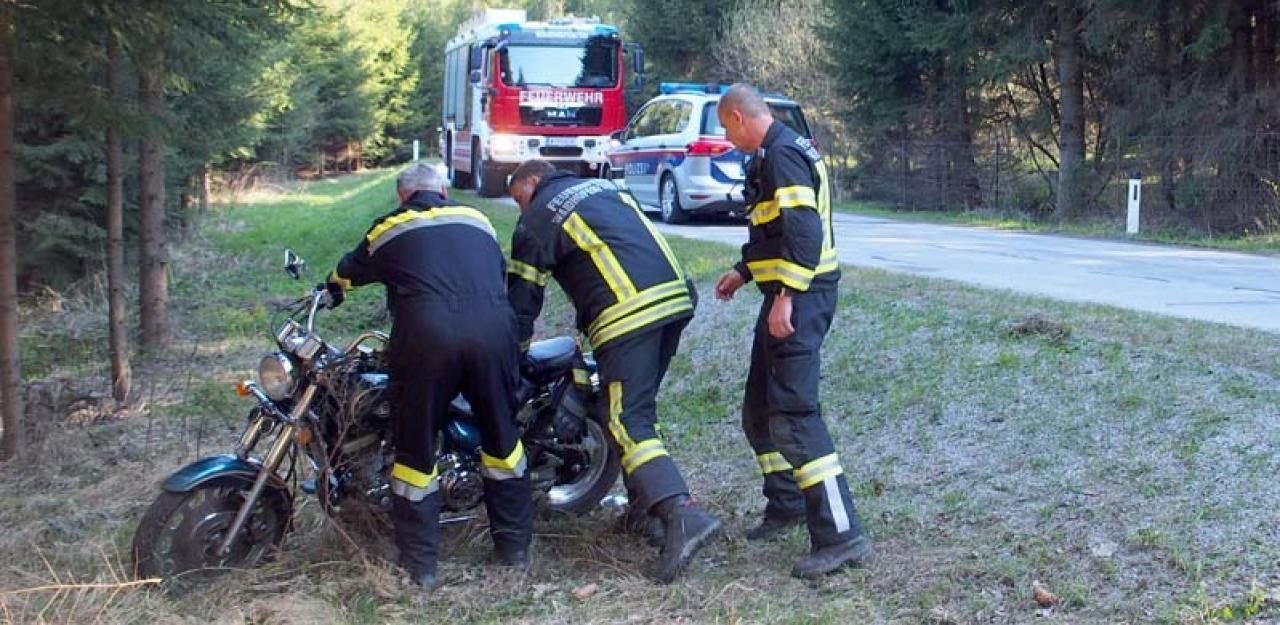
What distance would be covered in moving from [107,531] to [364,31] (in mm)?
49812

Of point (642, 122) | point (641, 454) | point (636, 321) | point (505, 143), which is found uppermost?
point (642, 122)

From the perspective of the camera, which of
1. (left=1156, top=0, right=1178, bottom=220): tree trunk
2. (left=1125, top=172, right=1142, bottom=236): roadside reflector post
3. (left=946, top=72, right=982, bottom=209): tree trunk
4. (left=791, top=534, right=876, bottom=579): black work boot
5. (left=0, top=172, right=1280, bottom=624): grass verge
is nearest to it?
(left=0, top=172, right=1280, bottom=624): grass verge

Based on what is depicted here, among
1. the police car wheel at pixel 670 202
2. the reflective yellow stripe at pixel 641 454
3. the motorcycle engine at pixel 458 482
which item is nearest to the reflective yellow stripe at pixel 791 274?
the reflective yellow stripe at pixel 641 454

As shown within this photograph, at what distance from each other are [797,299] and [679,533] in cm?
105

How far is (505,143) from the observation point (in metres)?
20.5

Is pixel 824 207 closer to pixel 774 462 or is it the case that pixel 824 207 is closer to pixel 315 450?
pixel 774 462

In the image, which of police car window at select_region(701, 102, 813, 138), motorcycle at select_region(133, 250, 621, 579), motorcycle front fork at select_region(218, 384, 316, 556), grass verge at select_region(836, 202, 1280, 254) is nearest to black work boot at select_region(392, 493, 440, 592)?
motorcycle at select_region(133, 250, 621, 579)

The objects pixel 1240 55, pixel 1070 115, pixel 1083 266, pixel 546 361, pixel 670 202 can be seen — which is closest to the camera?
pixel 546 361

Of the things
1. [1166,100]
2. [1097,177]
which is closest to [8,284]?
[1166,100]

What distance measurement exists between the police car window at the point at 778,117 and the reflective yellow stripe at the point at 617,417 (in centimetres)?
1043

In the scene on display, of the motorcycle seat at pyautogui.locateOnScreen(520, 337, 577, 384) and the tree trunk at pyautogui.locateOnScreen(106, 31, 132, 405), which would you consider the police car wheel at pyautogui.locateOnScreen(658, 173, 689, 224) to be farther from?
the motorcycle seat at pyautogui.locateOnScreen(520, 337, 577, 384)

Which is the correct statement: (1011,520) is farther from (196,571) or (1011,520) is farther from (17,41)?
(17,41)

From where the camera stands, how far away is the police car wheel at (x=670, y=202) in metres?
15.9

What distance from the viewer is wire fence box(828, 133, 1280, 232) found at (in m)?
16.8
